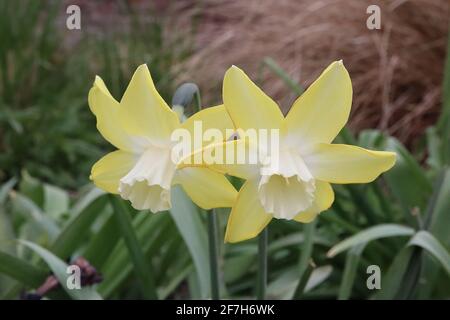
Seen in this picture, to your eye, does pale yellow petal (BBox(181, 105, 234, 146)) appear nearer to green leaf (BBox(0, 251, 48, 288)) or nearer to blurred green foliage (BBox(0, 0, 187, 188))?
green leaf (BBox(0, 251, 48, 288))

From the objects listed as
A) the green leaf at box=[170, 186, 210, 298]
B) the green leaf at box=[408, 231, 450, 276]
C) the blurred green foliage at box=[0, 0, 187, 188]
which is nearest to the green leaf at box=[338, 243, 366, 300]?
the green leaf at box=[408, 231, 450, 276]

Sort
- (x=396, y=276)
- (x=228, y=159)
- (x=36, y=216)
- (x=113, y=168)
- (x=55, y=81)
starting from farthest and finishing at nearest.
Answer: (x=55, y=81), (x=36, y=216), (x=396, y=276), (x=113, y=168), (x=228, y=159)

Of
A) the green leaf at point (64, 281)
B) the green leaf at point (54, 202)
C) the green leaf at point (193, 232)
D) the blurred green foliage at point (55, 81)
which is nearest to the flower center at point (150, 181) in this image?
the green leaf at point (64, 281)

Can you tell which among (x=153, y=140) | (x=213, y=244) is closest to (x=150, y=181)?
(x=153, y=140)

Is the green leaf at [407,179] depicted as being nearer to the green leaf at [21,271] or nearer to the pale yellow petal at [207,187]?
the green leaf at [21,271]

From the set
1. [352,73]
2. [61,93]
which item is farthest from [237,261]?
[61,93]

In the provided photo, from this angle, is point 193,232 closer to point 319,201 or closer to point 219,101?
point 319,201

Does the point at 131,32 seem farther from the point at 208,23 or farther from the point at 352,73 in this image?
the point at 352,73
